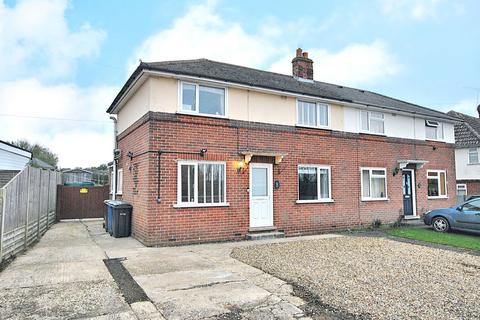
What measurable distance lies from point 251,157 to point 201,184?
1887 mm

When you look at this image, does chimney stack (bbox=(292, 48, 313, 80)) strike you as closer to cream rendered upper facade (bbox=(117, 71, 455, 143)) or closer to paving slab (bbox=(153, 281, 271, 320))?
cream rendered upper facade (bbox=(117, 71, 455, 143))

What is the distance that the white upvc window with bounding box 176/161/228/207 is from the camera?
948 centimetres

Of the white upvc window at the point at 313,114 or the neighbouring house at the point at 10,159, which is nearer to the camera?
the white upvc window at the point at 313,114

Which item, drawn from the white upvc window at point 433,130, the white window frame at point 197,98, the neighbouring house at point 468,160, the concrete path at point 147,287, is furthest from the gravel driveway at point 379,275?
the neighbouring house at point 468,160

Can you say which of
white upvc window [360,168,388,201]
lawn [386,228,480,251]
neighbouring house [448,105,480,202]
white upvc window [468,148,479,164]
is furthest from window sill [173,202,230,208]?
white upvc window [468,148,479,164]

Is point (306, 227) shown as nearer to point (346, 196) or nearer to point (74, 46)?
point (346, 196)

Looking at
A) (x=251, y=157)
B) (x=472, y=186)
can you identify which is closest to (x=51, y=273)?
(x=251, y=157)

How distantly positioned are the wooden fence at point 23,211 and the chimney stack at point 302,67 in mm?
11218

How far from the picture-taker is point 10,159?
669 inches

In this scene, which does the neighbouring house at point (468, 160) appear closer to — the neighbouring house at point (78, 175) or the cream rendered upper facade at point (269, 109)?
the cream rendered upper facade at point (269, 109)

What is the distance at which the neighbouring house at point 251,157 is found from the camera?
9.34 m

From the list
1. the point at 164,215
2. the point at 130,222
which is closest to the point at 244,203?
the point at 164,215

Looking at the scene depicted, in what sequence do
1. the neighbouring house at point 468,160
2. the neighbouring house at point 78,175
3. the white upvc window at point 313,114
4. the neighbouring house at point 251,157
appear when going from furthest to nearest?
1. the neighbouring house at point 78,175
2. the neighbouring house at point 468,160
3. the white upvc window at point 313,114
4. the neighbouring house at point 251,157

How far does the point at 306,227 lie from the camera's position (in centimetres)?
1148
